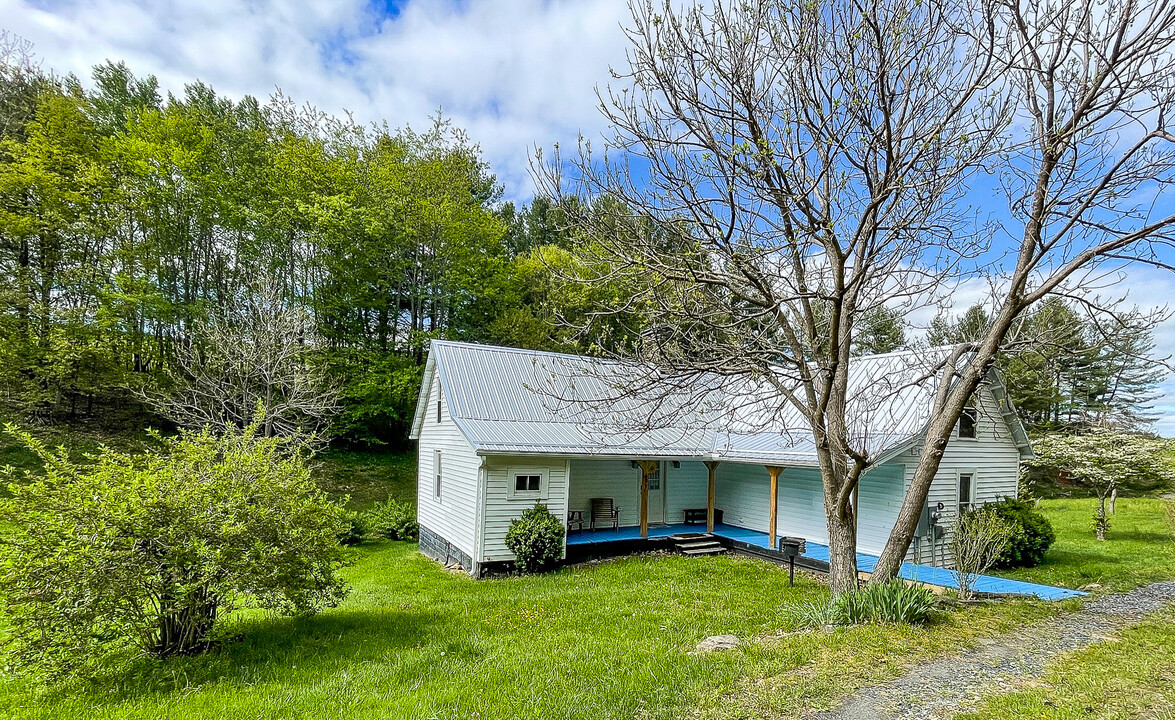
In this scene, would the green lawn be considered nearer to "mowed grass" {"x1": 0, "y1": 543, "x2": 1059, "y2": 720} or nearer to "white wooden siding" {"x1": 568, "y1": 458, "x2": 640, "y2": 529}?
"mowed grass" {"x1": 0, "y1": 543, "x2": 1059, "y2": 720}

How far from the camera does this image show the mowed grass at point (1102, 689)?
4418 mm

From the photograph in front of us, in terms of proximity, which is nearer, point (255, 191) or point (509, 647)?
point (509, 647)

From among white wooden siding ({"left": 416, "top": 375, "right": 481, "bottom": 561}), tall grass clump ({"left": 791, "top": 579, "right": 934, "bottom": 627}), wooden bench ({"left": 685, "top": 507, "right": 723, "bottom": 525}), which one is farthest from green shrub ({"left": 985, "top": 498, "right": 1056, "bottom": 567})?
white wooden siding ({"left": 416, "top": 375, "right": 481, "bottom": 561})

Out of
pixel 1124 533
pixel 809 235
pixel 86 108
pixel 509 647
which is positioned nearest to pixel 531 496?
pixel 509 647

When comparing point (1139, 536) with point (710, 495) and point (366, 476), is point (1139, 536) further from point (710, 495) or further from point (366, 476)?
point (366, 476)

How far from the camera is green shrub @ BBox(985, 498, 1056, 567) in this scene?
12.1 m

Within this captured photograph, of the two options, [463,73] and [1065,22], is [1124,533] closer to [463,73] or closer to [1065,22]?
[1065,22]

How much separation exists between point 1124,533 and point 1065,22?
58.8 feet

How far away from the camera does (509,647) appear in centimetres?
675

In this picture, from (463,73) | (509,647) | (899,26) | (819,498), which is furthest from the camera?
(819,498)

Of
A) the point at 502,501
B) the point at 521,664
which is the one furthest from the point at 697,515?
the point at 521,664

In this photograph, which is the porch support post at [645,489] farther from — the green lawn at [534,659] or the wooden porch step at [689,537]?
the green lawn at [534,659]

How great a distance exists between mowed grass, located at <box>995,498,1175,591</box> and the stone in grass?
8.19m

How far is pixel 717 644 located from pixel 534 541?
585 cm
